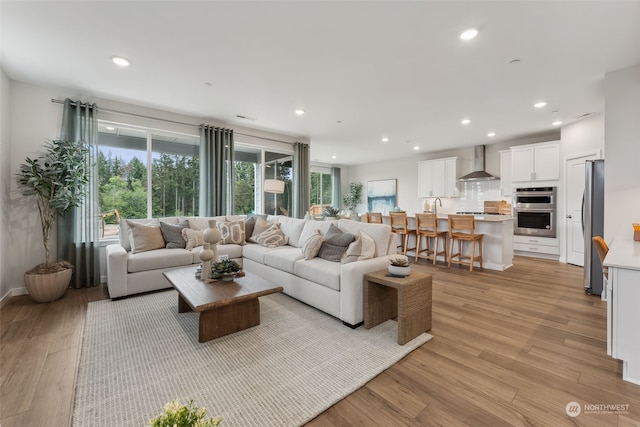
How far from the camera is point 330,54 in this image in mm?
2844

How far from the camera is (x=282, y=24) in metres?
2.37

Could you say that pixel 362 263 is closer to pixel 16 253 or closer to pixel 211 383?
pixel 211 383

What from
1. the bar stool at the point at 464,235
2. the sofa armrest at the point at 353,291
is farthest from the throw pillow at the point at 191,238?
the bar stool at the point at 464,235

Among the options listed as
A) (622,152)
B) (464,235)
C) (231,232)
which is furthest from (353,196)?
(622,152)

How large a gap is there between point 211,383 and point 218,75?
10.7 ft

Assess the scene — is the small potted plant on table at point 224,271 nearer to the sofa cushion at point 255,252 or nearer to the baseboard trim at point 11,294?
the sofa cushion at point 255,252

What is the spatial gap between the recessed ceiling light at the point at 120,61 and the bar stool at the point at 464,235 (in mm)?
5167

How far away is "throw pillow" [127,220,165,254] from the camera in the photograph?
376 centimetres

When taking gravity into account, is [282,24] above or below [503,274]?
above

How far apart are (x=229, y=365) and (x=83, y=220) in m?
3.45

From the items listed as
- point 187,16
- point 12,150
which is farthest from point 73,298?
point 187,16

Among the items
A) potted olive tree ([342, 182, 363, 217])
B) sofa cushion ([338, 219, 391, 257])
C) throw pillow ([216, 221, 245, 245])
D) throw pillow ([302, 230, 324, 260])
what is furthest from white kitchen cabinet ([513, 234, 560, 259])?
throw pillow ([216, 221, 245, 245])

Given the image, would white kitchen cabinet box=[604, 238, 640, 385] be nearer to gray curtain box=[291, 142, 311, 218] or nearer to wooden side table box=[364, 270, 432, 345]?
wooden side table box=[364, 270, 432, 345]

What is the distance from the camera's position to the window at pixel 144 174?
4.29 meters
